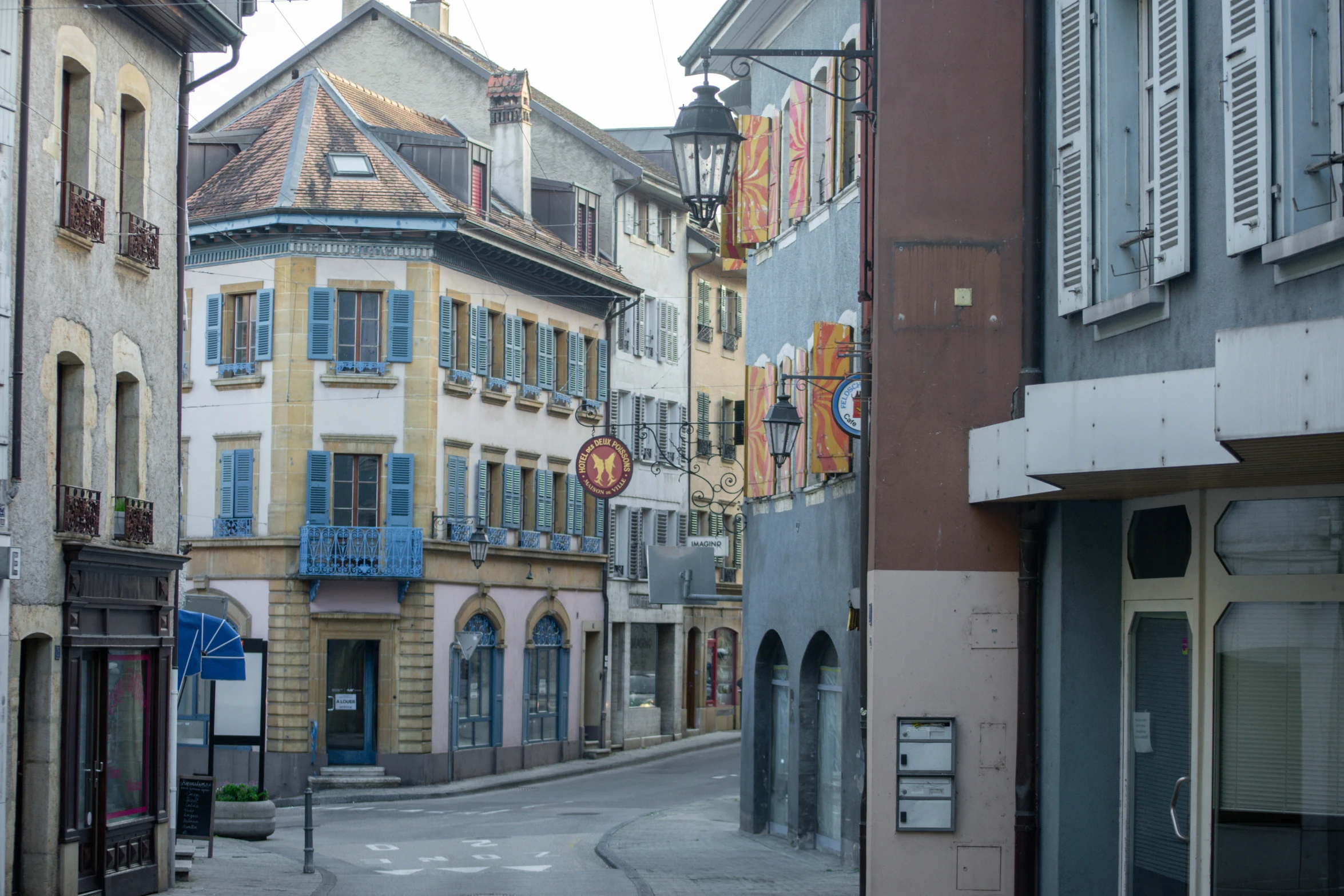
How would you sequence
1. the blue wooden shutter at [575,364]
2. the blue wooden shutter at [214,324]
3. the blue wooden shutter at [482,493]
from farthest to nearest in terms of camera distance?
the blue wooden shutter at [575,364]
the blue wooden shutter at [482,493]
the blue wooden shutter at [214,324]

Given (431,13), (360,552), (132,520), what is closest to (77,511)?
(132,520)

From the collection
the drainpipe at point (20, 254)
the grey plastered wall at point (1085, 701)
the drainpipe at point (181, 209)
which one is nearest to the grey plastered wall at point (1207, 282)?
the grey plastered wall at point (1085, 701)

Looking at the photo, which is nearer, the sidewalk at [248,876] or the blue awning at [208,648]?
the sidewalk at [248,876]

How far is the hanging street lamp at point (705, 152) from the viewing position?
45.4 feet

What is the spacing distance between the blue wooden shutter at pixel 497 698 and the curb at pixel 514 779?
0.85 metres

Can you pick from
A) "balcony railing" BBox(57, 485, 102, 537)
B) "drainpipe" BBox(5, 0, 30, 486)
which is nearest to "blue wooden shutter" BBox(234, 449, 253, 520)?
Answer: "balcony railing" BBox(57, 485, 102, 537)

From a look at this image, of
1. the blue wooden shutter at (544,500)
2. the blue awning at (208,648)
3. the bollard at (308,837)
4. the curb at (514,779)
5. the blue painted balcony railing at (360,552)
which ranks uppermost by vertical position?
the blue wooden shutter at (544,500)

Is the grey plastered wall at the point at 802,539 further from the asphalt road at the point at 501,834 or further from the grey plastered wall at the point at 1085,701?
the grey plastered wall at the point at 1085,701

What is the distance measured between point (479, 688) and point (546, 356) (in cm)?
799

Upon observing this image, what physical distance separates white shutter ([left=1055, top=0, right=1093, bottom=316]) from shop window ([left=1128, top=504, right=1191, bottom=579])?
1465 mm

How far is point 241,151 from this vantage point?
41.3 m

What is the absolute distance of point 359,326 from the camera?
39188 millimetres

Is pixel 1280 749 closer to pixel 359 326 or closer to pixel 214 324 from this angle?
pixel 359 326

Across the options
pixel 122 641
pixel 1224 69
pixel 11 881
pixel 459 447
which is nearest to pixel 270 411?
pixel 459 447
